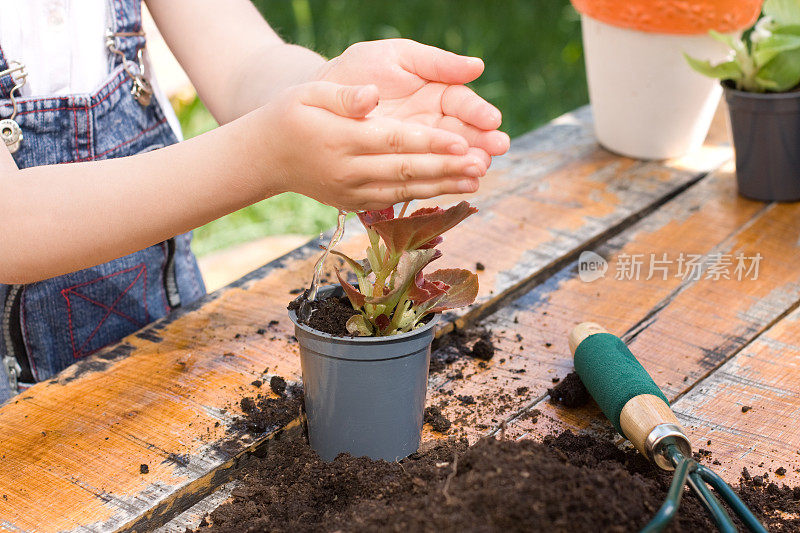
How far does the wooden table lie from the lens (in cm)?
95

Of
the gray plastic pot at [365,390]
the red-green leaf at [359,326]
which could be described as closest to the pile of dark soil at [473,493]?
the gray plastic pot at [365,390]

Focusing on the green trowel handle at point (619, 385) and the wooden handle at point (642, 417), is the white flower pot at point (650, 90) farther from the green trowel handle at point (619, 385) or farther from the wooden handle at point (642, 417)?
the wooden handle at point (642, 417)

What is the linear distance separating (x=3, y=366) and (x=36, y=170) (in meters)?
0.48

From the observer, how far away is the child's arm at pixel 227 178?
82 centimetres

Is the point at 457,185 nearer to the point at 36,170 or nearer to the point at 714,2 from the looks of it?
the point at 36,170

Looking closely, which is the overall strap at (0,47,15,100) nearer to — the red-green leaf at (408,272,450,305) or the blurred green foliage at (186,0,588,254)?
the red-green leaf at (408,272,450,305)

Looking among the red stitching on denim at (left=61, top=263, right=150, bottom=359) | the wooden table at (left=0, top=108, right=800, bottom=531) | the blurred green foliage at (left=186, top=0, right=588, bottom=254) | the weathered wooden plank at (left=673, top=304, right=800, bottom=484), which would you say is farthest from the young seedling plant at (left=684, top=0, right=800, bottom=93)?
the blurred green foliage at (left=186, top=0, right=588, bottom=254)

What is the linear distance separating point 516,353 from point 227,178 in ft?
1.58

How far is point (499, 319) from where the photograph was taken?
125 centimetres

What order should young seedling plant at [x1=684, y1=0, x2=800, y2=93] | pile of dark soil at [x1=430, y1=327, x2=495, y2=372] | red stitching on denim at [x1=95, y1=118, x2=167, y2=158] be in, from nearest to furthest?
pile of dark soil at [x1=430, y1=327, x2=495, y2=372] → red stitching on denim at [x1=95, y1=118, x2=167, y2=158] → young seedling plant at [x1=684, y1=0, x2=800, y2=93]

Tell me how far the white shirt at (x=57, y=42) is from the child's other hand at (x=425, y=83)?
18.0 inches

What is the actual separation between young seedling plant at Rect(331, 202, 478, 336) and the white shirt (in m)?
0.57

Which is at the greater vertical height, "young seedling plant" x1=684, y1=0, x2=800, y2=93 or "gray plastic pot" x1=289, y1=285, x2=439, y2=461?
"young seedling plant" x1=684, y1=0, x2=800, y2=93

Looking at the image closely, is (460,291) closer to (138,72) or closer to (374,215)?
(374,215)
